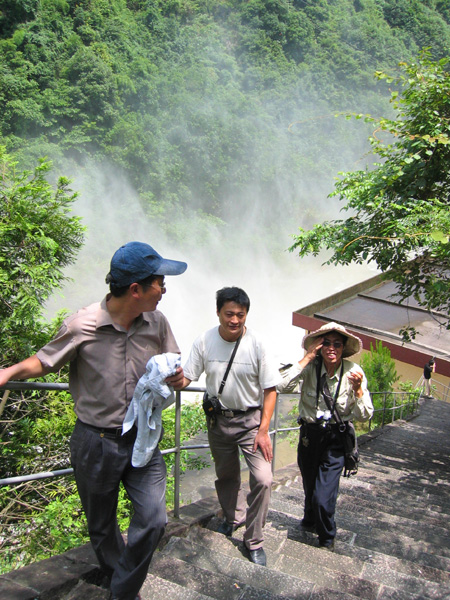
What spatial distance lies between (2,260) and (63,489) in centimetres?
261

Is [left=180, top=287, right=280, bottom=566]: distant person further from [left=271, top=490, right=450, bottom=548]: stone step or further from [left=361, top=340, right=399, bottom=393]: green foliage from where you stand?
[left=361, top=340, right=399, bottom=393]: green foliage

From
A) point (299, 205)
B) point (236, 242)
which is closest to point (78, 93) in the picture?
point (236, 242)

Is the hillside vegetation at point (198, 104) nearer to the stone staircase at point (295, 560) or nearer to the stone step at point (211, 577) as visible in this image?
the stone staircase at point (295, 560)

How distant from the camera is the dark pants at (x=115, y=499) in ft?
6.25

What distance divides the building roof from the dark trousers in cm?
736

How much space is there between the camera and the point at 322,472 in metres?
3.01

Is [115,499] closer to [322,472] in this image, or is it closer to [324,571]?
[324,571]

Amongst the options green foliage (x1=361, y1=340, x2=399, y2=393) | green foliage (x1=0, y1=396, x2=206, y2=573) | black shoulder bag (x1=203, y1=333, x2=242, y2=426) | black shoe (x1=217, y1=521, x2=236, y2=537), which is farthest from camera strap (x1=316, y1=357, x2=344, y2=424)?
green foliage (x1=361, y1=340, x2=399, y2=393)

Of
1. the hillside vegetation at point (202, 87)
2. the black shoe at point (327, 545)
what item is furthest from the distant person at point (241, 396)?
the hillside vegetation at point (202, 87)

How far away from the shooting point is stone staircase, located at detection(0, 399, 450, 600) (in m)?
2.08

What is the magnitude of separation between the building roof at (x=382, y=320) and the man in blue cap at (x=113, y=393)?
864 centimetres

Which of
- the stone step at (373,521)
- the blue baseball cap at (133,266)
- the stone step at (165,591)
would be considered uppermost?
the blue baseball cap at (133,266)

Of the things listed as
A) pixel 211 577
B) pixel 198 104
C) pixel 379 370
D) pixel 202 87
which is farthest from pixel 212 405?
pixel 202 87

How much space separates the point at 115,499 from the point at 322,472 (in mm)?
1426
